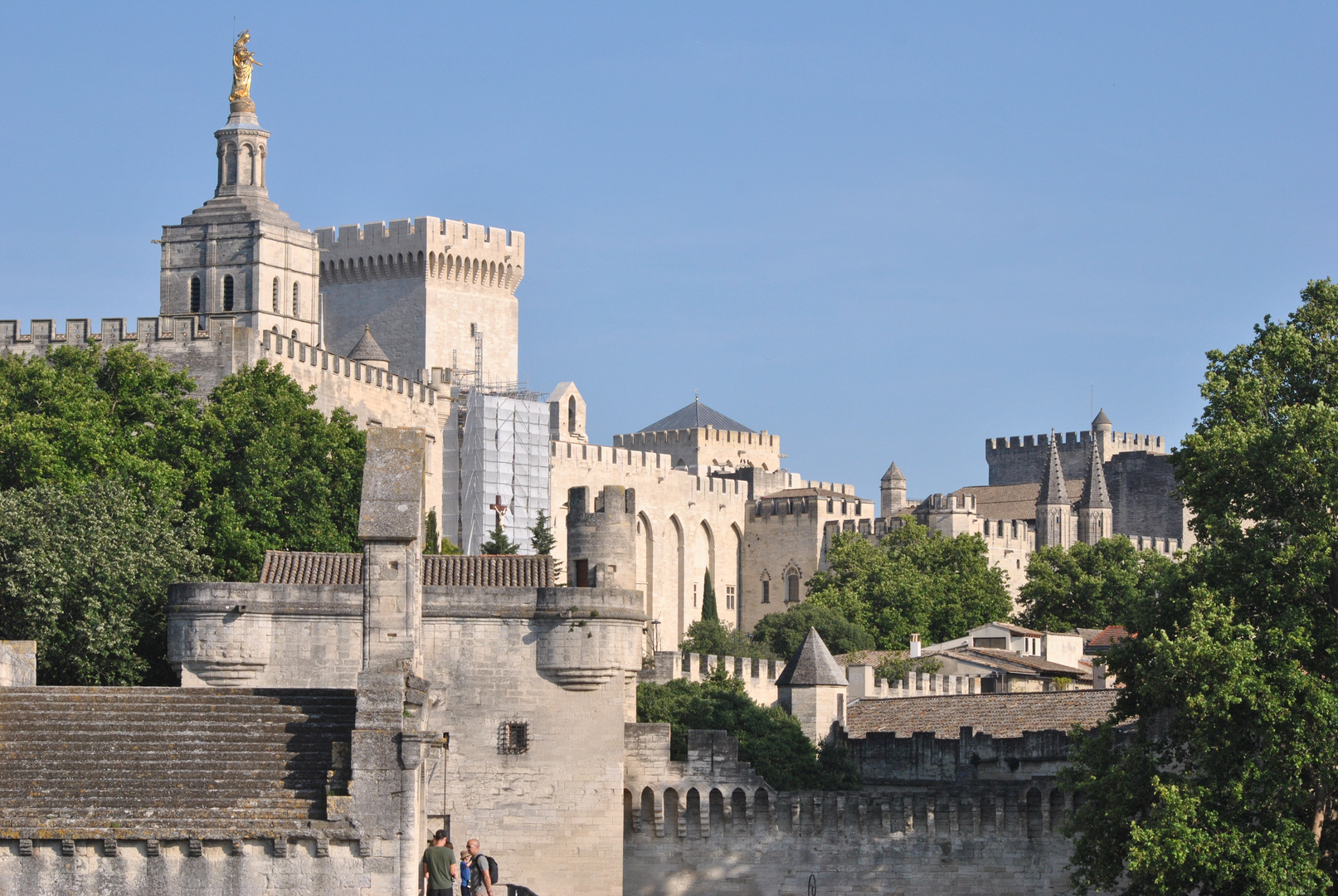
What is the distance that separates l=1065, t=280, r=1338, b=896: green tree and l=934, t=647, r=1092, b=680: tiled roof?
35425 mm

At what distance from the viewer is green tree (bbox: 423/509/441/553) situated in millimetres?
67875

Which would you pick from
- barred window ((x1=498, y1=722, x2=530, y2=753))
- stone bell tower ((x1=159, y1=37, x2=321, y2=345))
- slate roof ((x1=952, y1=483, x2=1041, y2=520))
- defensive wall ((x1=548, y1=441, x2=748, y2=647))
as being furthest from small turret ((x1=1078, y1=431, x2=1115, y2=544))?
barred window ((x1=498, y1=722, x2=530, y2=753))

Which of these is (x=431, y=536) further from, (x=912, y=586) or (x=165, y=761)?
(x=165, y=761)

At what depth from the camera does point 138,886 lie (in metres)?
28.6

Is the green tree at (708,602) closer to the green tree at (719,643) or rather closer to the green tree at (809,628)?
the green tree at (719,643)

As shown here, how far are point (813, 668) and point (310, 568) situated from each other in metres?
16.2

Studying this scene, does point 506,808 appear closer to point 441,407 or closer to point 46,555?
point 46,555

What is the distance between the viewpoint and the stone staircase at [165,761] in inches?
1134

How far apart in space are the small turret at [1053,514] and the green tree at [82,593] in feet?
Result: 235

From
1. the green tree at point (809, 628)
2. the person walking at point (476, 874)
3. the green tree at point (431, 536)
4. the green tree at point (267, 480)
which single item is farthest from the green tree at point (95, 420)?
the green tree at point (809, 628)

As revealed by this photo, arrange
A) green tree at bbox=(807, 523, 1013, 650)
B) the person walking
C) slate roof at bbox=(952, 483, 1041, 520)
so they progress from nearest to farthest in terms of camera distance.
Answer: the person walking
green tree at bbox=(807, 523, 1013, 650)
slate roof at bbox=(952, 483, 1041, 520)

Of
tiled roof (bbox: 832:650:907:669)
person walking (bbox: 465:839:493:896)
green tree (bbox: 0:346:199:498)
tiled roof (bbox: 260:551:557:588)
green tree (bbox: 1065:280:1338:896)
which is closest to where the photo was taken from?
person walking (bbox: 465:839:493:896)

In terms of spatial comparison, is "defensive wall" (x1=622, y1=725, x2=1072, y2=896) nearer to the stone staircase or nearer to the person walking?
the person walking

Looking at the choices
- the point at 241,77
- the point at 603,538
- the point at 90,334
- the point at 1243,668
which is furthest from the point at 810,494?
the point at 1243,668
